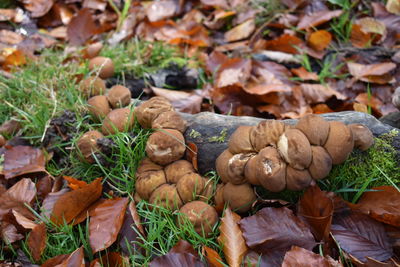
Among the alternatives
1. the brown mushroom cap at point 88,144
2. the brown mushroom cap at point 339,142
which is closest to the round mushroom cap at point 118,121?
the brown mushroom cap at point 88,144

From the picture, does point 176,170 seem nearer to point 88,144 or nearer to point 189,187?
point 189,187

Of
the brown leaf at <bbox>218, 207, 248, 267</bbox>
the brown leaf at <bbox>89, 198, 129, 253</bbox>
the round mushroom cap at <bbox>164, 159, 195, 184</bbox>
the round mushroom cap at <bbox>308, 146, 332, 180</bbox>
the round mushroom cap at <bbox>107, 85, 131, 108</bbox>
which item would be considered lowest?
the brown leaf at <bbox>218, 207, 248, 267</bbox>

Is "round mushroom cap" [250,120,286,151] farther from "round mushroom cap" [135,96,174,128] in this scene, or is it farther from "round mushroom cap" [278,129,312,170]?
"round mushroom cap" [135,96,174,128]

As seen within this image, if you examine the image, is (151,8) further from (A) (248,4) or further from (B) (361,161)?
(B) (361,161)

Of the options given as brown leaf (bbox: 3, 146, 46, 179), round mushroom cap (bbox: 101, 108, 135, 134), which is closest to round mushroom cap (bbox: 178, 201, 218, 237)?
round mushroom cap (bbox: 101, 108, 135, 134)

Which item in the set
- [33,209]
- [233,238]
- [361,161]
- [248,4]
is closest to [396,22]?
[248,4]
